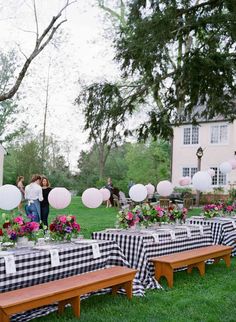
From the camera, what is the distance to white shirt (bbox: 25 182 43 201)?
11953 millimetres

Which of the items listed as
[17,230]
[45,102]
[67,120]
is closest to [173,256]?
[17,230]

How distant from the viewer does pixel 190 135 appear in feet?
111

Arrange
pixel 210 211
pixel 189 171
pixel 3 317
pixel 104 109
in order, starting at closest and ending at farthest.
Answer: pixel 3 317, pixel 210 211, pixel 104 109, pixel 189 171

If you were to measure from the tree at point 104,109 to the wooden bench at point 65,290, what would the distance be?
5.34m

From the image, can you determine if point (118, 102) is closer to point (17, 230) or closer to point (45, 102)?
point (17, 230)

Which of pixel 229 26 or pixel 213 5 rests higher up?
pixel 213 5

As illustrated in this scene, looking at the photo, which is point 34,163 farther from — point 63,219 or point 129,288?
point 129,288

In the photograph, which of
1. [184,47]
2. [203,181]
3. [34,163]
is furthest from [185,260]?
[34,163]

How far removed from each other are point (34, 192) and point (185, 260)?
5618mm

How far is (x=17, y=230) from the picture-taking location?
19.3ft

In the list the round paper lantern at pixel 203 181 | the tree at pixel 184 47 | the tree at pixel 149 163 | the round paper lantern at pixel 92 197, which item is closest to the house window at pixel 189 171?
the tree at pixel 149 163

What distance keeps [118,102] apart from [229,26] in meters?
3.08

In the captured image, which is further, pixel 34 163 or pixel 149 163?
pixel 149 163

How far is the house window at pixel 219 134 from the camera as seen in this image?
3195cm
